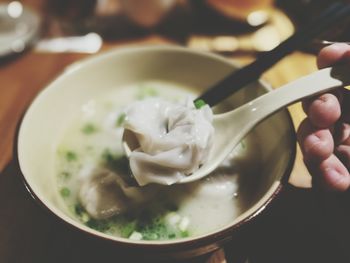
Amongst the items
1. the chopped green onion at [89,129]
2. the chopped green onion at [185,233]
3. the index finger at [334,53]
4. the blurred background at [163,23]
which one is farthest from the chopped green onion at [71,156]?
the index finger at [334,53]

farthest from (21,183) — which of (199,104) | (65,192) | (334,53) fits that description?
(334,53)

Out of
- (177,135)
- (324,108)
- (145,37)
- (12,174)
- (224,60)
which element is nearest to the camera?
(324,108)

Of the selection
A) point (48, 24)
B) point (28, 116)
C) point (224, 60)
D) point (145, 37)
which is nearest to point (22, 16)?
point (48, 24)

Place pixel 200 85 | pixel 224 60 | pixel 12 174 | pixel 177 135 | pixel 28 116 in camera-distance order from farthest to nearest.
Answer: pixel 200 85 → pixel 224 60 → pixel 12 174 → pixel 28 116 → pixel 177 135

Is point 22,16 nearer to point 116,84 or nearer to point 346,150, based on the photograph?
point 116,84

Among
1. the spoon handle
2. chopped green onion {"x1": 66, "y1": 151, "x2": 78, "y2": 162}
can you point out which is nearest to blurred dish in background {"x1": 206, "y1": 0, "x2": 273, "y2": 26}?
the spoon handle

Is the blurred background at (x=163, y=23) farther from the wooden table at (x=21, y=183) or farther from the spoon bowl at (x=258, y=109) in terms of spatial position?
the spoon bowl at (x=258, y=109)
